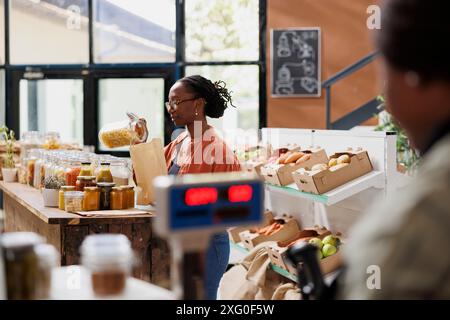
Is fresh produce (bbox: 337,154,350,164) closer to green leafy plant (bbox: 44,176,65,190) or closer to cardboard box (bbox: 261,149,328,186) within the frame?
cardboard box (bbox: 261,149,328,186)

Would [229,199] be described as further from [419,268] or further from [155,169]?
[155,169]

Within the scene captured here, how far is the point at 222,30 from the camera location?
315 inches

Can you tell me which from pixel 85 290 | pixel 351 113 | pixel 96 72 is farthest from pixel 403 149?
pixel 85 290

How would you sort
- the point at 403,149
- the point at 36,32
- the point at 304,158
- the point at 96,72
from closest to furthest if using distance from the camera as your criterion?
the point at 304,158 < the point at 403,149 < the point at 96,72 < the point at 36,32

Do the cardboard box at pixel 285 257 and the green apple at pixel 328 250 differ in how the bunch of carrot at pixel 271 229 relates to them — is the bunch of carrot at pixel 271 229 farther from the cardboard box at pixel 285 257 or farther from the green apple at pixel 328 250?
the green apple at pixel 328 250

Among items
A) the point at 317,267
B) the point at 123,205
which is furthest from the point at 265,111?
the point at 317,267

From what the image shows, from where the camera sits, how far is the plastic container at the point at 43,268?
143 centimetres

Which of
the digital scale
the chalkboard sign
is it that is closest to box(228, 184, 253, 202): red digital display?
the digital scale

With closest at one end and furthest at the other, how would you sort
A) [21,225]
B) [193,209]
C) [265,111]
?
[193,209] → [21,225] → [265,111]

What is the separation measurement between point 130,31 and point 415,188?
7.42 metres

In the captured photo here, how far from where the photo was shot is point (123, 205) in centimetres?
400

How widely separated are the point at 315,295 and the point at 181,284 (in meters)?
0.28

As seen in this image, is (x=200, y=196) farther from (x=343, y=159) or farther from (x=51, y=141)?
(x=51, y=141)

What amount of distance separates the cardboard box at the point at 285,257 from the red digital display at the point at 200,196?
279cm
